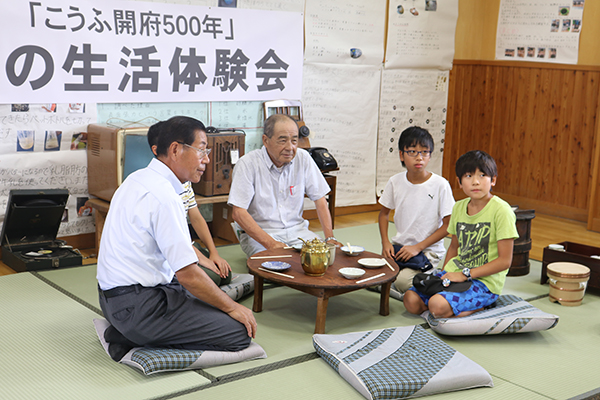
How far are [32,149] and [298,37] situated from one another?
2117 millimetres

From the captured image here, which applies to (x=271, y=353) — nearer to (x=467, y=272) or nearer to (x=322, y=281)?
(x=322, y=281)

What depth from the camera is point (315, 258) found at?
9.16ft

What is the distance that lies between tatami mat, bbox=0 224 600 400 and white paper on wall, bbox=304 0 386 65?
7.62 ft

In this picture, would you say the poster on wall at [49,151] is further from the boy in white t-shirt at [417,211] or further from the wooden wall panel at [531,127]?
the wooden wall panel at [531,127]

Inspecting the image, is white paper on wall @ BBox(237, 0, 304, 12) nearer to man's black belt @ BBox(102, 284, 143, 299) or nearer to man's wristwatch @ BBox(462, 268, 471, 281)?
man's wristwatch @ BBox(462, 268, 471, 281)

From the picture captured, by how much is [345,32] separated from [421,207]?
227 centimetres

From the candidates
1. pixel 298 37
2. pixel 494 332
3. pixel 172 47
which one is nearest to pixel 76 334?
pixel 494 332

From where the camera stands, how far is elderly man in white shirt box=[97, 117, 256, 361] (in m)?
2.31

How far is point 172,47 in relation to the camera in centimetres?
433

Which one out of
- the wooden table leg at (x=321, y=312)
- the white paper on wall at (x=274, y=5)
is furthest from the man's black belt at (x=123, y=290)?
the white paper on wall at (x=274, y=5)

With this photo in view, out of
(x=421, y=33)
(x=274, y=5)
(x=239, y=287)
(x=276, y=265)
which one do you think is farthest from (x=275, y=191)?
(x=421, y=33)

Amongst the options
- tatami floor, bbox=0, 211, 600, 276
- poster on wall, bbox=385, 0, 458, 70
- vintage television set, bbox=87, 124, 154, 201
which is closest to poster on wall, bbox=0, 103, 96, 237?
vintage television set, bbox=87, 124, 154, 201

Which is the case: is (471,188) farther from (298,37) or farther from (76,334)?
(298,37)

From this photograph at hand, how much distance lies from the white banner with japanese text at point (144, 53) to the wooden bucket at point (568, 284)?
8.14 feet
